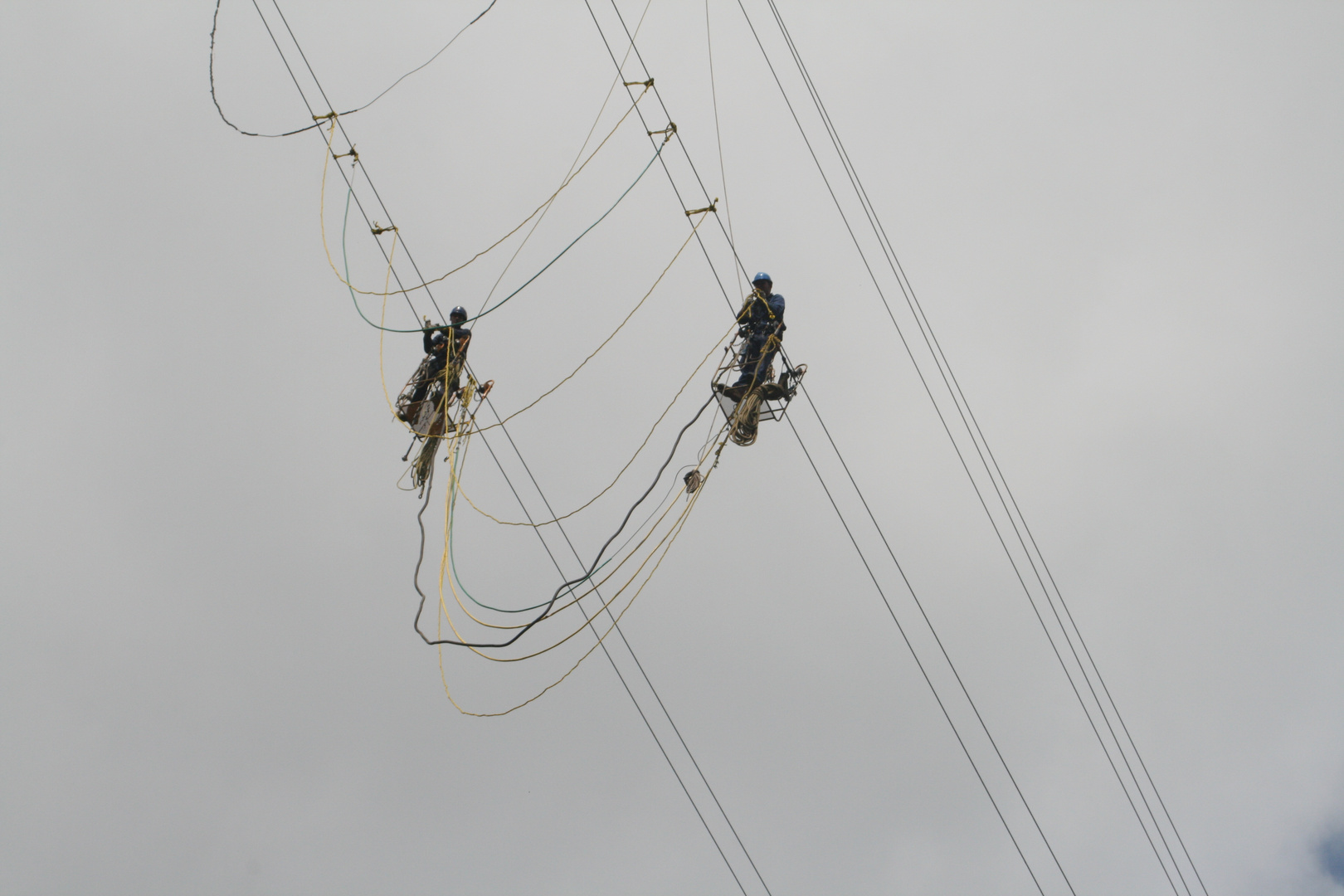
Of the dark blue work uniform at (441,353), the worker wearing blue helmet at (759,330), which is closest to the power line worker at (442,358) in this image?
the dark blue work uniform at (441,353)

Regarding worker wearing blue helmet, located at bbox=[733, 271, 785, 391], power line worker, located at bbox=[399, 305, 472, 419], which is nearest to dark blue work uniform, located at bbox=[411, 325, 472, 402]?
power line worker, located at bbox=[399, 305, 472, 419]

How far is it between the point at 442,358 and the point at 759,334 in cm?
385

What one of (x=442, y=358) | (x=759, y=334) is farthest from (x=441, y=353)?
(x=759, y=334)

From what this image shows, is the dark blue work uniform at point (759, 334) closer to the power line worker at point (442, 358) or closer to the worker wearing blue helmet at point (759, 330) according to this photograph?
the worker wearing blue helmet at point (759, 330)

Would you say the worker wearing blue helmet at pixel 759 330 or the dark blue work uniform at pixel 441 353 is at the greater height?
the dark blue work uniform at pixel 441 353

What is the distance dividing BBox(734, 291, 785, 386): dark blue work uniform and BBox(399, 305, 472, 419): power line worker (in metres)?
3.32

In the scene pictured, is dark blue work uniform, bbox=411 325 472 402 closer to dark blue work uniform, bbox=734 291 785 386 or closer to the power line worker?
the power line worker

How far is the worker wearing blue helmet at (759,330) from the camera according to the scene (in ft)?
46.1

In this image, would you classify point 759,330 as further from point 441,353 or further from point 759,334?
point 441,353

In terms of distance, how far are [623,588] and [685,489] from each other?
61.5 inches

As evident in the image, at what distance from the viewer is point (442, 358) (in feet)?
46.0

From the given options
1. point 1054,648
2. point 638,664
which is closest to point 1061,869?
point 1054,648

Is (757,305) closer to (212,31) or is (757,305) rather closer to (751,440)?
(751,440)

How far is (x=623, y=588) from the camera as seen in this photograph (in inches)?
483
